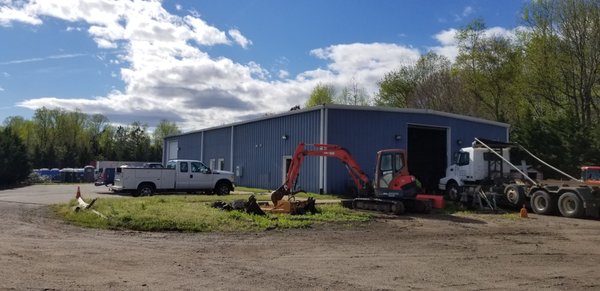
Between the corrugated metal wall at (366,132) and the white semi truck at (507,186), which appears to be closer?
the white semi truck at (507,186)

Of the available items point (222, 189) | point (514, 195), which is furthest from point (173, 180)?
point (514, 195)

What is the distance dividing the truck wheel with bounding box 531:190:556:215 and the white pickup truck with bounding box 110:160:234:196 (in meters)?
15.7

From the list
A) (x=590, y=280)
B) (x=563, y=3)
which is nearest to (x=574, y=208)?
(x=590, y=280)

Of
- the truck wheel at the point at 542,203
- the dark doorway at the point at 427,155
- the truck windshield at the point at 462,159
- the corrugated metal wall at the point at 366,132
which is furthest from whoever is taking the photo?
the dark doorway at the point at 427,155

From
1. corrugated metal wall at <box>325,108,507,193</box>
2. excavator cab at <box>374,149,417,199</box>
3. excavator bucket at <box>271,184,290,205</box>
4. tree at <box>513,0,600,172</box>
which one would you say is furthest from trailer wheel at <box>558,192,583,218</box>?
tree at <box>513,0,600,172</box>

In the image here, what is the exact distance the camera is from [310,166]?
2806 cm

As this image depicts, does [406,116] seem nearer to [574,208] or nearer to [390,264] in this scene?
[574,208]

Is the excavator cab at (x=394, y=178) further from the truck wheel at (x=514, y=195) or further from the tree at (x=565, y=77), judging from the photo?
the tree at (x=565, y=77)

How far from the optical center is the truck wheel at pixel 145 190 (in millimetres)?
26609

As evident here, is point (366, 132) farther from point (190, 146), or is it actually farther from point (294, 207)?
point (190, 146)

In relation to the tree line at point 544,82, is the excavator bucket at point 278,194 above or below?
below

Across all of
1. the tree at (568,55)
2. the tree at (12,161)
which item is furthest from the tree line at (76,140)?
the tree at (568,55)

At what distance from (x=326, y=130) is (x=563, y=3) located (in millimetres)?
21736

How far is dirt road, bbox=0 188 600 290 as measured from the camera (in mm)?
7996
